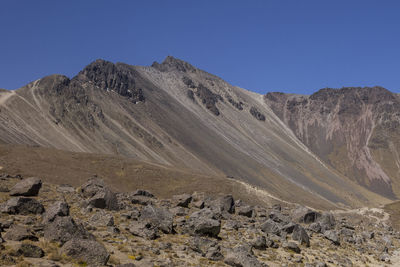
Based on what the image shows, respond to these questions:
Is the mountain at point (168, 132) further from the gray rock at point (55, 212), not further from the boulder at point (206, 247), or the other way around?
the boulder at point (206, 247)

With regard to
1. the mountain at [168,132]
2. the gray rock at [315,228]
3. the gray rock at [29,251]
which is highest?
the mountain at [168,132]

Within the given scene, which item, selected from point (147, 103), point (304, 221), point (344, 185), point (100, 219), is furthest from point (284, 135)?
point (100, 219)

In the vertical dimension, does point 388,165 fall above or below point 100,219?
above

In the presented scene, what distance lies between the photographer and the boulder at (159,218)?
1820 centimetres

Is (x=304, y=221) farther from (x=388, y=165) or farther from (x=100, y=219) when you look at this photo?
(x=388, y=165)

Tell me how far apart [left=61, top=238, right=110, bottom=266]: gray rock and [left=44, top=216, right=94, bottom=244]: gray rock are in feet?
3.89

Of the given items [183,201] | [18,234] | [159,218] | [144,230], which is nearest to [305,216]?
[183,201]

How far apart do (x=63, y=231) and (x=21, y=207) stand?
4898 millimetres

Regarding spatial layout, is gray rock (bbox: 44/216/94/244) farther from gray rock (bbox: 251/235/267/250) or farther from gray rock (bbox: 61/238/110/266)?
gray rock (bbox: 251/235/267/250)

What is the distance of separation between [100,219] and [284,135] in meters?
184

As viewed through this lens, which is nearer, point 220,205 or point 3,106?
point 220,205

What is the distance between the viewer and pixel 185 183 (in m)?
65.2

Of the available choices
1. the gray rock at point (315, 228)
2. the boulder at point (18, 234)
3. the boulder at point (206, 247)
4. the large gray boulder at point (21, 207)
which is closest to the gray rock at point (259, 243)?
the boulder at point (206, 247)

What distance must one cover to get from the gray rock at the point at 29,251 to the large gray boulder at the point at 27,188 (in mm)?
11084
